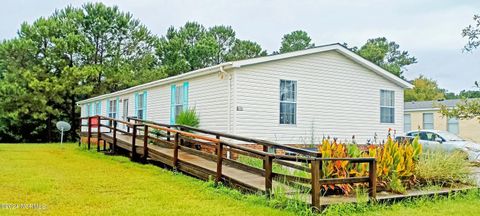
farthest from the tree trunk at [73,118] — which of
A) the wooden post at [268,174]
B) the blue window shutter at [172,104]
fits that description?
the wooden post at [268,174]

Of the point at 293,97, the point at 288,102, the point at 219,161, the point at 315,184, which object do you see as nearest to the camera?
the point at 315,184

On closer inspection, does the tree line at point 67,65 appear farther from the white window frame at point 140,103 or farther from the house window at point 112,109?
the white window frame at point 140,103

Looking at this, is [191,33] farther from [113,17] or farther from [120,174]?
[120,174]

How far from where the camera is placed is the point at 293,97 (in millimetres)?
13133

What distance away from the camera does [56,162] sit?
10.9m

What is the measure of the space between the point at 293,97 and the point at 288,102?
10.4 inches

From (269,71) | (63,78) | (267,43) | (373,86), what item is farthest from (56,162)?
(267,43)

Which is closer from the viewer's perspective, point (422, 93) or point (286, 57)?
point (286, 57)

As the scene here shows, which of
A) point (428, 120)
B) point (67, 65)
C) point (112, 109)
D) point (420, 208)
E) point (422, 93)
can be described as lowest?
point (420, 208)

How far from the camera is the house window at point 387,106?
15.3m

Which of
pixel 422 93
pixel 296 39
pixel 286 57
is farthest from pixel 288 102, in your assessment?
pixel 296 39

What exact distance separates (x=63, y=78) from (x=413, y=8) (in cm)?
2111

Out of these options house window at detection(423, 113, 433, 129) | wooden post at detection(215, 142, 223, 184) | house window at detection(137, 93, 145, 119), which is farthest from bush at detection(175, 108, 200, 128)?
house window at detection(423, 113, 433, 129)

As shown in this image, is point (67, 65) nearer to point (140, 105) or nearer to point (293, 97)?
point (140, 105)
